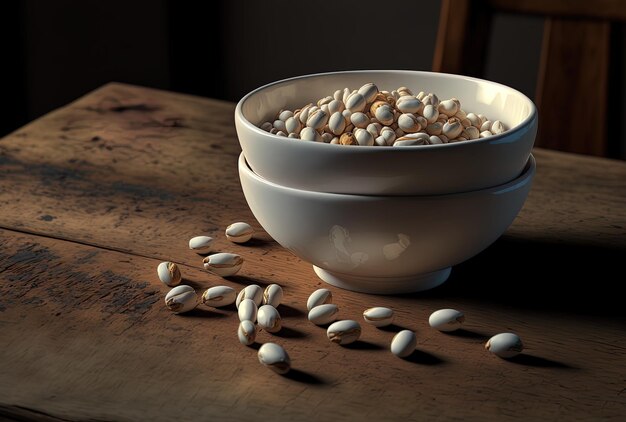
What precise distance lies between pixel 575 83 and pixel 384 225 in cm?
84

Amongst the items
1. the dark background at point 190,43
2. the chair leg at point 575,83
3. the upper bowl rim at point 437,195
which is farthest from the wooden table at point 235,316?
the dark background at point 190,43

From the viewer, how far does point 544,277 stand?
0.91 m

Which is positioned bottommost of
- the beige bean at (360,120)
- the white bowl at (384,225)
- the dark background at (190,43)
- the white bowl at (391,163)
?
the dark background at (190,43)

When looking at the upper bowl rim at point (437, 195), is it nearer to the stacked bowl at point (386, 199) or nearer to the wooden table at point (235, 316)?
the stacked bowl at point (386, 199)

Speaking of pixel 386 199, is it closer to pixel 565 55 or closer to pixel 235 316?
pixel 235 316

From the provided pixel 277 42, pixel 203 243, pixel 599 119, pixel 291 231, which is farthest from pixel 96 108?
pixel 277 42

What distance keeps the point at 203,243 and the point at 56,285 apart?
0.16m

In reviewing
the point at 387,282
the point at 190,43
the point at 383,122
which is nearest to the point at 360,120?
the point at 383,122

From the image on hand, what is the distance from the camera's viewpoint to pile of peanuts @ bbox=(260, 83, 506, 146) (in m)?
0.82

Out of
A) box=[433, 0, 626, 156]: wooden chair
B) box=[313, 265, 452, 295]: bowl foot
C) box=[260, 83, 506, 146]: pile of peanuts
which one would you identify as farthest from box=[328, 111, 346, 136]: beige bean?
box=[433, 0, 626, 156]: wooden chair

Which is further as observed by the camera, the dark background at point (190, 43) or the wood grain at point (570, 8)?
the dark background at point (190, 43)

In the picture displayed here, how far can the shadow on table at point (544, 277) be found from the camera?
2.83ft

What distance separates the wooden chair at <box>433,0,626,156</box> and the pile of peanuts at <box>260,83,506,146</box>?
0.64 metres

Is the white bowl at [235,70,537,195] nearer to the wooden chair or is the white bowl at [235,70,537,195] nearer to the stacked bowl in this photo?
the stacked bowl
